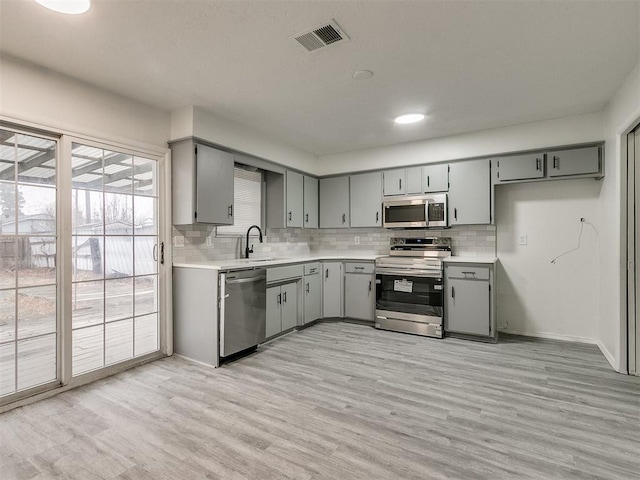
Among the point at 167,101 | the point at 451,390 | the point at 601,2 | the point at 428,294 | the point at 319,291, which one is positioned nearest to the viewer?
Result: the point at 601,2

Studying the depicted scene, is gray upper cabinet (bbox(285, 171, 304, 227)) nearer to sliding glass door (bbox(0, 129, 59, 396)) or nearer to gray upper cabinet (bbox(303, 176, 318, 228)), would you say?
gray upper cabinet (bbox(303, 176, 318, 228))

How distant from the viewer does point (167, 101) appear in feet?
10.2

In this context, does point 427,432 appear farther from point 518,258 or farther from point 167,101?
point 167,101

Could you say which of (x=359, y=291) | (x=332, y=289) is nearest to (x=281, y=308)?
(x=332, y=289)

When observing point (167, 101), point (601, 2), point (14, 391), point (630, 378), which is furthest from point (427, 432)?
point (167, 101)

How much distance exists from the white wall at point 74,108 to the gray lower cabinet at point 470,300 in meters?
3.48

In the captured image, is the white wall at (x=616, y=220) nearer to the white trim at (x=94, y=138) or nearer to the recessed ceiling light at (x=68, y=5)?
the recessed ceiling light at (x=68, y=5)

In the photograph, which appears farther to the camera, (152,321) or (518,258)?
(518,258)

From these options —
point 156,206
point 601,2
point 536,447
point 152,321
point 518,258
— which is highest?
point 601,2

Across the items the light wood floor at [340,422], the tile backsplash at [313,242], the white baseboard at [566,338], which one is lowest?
the light wood floor at [340,422]

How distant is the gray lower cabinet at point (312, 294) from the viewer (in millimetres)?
4340

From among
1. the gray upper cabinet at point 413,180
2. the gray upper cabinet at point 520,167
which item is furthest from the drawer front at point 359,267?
the gray upper cabinet at point 520,167

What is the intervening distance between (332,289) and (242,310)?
169cm

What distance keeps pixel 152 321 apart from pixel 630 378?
4266mm
